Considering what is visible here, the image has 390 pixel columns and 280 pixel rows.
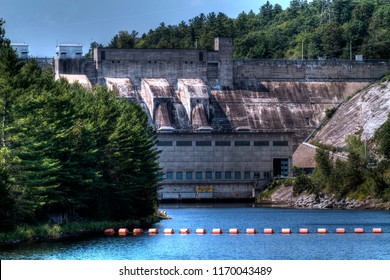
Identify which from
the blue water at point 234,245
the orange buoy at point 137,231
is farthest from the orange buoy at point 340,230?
the orange buoy at point 137,231

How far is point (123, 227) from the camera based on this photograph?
123 metres

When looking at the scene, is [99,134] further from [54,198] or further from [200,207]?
[200,207]

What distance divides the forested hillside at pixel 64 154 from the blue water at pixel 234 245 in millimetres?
4886

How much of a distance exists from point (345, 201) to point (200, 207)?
1087 inches

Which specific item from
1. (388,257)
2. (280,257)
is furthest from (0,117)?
(388,257)

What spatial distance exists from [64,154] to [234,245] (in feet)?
65.7

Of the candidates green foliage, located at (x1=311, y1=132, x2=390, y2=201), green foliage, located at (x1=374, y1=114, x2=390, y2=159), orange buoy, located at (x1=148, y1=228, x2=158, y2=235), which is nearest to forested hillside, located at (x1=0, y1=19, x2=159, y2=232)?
orange buoy, located at (x1=148, y1=228, x2=158, y2=235)

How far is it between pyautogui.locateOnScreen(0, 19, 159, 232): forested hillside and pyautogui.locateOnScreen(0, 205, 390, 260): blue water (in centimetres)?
489

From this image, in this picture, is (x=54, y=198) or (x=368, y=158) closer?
(x=54, y=198)

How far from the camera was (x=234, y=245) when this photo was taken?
336ft

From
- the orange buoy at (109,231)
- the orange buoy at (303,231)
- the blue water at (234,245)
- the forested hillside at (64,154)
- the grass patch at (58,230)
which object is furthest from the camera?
the orange buoy at (303,231)

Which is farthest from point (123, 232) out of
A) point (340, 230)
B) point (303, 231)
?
point (340, 230)

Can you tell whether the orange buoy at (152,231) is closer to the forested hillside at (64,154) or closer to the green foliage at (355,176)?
the forested hillside at (64,154)

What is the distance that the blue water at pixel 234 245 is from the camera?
90.4 metres
